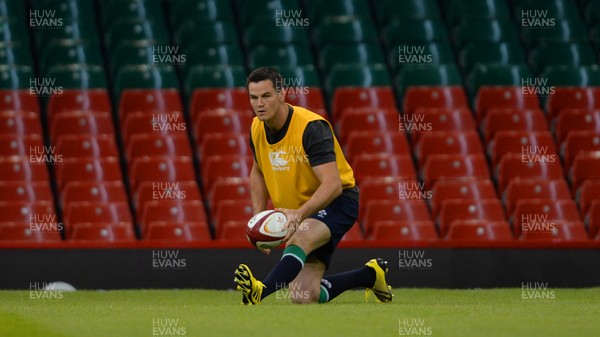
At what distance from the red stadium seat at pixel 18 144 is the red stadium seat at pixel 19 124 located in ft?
0.38

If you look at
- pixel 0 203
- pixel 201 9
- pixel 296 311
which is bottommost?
pixel 296 311

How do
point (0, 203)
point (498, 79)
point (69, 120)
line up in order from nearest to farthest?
point (0, 203), point (69, 120), point (498, 79)

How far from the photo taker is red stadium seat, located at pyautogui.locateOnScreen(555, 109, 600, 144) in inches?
580

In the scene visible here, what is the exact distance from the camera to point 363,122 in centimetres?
1438

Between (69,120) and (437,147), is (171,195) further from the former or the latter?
(437,147)

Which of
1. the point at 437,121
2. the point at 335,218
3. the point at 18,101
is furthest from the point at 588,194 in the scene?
the point at 18,101

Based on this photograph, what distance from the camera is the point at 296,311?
8.11 m

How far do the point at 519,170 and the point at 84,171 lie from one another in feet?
15.8

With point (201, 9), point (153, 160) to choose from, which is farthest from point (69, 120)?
point (201, 9)

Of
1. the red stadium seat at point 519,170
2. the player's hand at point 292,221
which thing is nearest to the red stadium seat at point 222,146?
the red stadium seat at point 519,170

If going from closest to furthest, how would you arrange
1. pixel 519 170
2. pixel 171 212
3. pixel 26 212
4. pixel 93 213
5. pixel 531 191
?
pixel 26 212
pixel 93 213
pixel 171 212
pixel 531 191
pixel 519 170

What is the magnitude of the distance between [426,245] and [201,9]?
5.47 m

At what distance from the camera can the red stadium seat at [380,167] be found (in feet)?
44.8

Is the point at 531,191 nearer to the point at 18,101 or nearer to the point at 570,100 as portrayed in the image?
the point at 570,100
